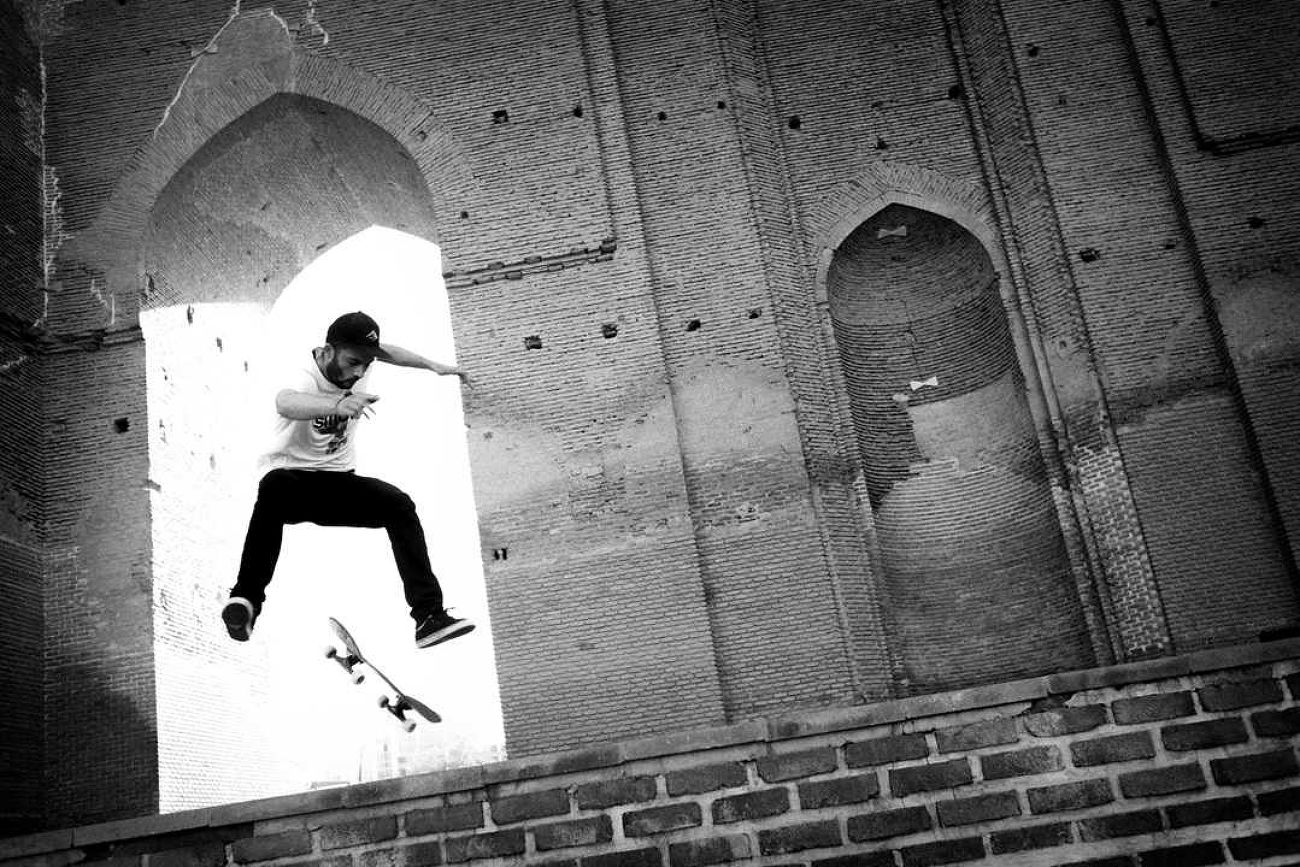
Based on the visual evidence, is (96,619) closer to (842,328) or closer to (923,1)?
(842,328)

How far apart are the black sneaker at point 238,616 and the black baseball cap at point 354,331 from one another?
1.29m

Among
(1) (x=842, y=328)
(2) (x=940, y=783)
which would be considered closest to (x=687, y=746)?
(2) (x=940, y=783)

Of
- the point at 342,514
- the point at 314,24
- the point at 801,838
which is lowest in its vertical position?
the point at 801,838

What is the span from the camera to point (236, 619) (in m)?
5.86

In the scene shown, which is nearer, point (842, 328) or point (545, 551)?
point (545, 551)

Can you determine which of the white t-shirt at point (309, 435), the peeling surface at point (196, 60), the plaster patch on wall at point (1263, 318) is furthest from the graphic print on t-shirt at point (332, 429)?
the plaster patch on wall at point (1263, 318)

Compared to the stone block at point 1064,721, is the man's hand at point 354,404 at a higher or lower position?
higher

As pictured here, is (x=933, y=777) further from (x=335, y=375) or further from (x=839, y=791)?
(x=335, y=375)

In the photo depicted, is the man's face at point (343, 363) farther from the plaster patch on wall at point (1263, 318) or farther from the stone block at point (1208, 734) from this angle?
the plaster patch on wall at point (1263, 318)

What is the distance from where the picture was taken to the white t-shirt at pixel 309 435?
6.22 metres

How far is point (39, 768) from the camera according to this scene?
10.2 metres

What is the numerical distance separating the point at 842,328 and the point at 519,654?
13.5 feet

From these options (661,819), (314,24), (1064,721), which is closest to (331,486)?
(661,819)

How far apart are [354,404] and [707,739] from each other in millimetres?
2775
